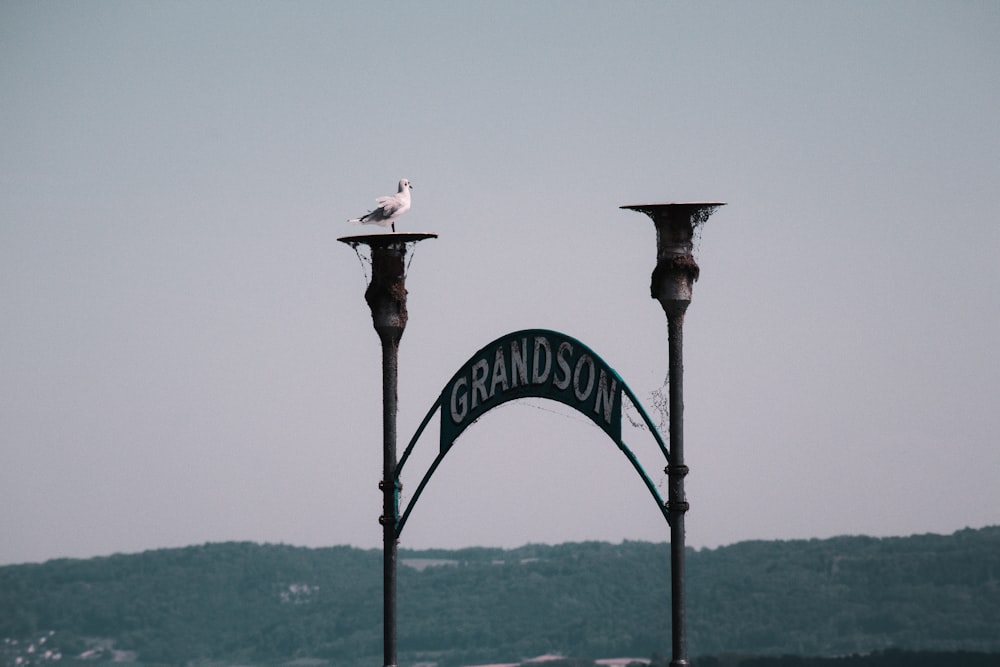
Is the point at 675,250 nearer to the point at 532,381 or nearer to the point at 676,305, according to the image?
the point at 676,305

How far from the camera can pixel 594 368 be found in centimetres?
2712

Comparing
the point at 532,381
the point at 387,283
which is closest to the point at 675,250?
the point at 532,381

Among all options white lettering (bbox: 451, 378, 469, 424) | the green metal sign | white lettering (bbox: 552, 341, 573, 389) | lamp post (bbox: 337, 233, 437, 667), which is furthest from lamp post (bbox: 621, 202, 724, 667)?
lamp post (bbox: 337, 233, 437, 667)

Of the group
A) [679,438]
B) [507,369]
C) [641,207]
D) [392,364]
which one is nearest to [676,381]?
[679,438]

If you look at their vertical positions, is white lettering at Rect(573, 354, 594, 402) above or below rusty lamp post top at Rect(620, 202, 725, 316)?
below

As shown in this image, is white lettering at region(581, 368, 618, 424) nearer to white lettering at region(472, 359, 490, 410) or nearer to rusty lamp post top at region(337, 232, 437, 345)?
white lettering at region(472, 359, 490, 410)

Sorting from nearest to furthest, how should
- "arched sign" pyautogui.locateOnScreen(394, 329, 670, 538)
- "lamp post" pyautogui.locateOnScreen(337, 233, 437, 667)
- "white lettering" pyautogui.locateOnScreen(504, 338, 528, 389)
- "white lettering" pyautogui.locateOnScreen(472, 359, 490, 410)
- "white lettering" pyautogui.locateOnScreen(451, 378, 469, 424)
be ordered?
"arched sign" pyautogui.locateOnScreen(394, 329, 670, 538) < "white lettering" pyautogui.locateOnScreen(504, 338, 528, 389) < "white lettering" pyautogui.locateOnScreen(472, 359, 490, 410) < "white lettering" pyautogui.locateOnScreen(451, 378, 469, 424) < "lamp post" pyautogui.locateOnScreen(337, 233, 437, 667)

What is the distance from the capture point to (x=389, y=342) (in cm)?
3212

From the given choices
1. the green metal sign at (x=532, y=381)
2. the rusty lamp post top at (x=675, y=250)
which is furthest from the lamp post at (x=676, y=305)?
the green metal sign at (x=532, y=381)

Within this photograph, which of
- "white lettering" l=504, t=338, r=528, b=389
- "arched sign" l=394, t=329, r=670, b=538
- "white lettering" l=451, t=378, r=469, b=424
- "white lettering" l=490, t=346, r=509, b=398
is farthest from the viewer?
"white lettering" l=451, t=378, r=469, b=424

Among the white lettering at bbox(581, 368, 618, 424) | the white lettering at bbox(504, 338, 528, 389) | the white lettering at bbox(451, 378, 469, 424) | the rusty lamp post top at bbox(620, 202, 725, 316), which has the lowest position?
the white lettering at bbox(581, 368, 618, 424)

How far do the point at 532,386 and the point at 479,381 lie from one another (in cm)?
151

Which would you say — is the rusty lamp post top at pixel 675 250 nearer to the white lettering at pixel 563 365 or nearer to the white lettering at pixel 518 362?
the white lettering at pixel 563 365

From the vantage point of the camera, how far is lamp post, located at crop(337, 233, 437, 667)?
105 feet
